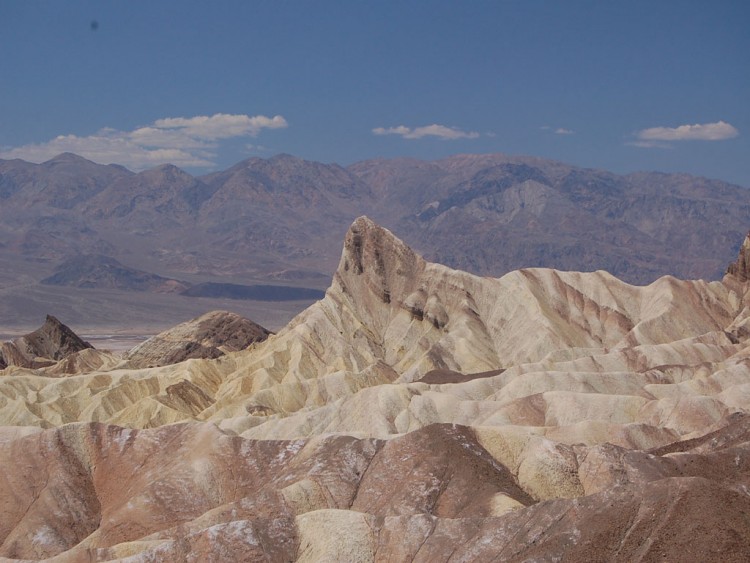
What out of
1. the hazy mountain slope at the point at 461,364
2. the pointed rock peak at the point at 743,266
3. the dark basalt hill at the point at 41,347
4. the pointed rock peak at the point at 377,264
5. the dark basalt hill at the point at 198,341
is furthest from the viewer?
the dark basalt hill at the point at 41,347

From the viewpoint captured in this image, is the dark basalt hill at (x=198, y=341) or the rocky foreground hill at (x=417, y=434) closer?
the rocky foreground hill at (x=417, y=434)

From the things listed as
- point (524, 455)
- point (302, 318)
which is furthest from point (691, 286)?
point (524, 455)

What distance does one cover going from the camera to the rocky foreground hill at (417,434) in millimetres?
58938

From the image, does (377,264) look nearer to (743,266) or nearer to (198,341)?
(198,341)

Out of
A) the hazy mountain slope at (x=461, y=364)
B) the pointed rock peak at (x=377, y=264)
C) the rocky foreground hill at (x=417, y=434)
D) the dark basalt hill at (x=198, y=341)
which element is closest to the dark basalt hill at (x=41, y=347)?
the rocky foreground hill at (x=417, y=434)

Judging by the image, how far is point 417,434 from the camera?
256 ft

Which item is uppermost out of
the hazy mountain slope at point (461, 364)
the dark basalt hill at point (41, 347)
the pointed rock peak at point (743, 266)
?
the pointed rock peak at point (743, 266)

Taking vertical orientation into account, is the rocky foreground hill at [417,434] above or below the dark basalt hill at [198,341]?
above

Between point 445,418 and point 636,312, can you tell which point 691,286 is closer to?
point 636,312

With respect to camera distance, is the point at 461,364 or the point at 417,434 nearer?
the point at 417,434

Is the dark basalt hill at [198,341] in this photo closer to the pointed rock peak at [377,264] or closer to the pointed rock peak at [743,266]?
the pointed rock peak at [377,264]

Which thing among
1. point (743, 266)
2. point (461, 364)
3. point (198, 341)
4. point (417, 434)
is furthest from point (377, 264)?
point (417, 434)

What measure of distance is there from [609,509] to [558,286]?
9236 cm

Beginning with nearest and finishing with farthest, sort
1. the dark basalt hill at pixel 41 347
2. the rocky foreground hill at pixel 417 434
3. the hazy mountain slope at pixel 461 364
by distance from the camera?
the rocky foreground hill at pixel 417 434, the hazy mountain slope at pixel 461 364, the dark basalt hill at pixel 41 347
